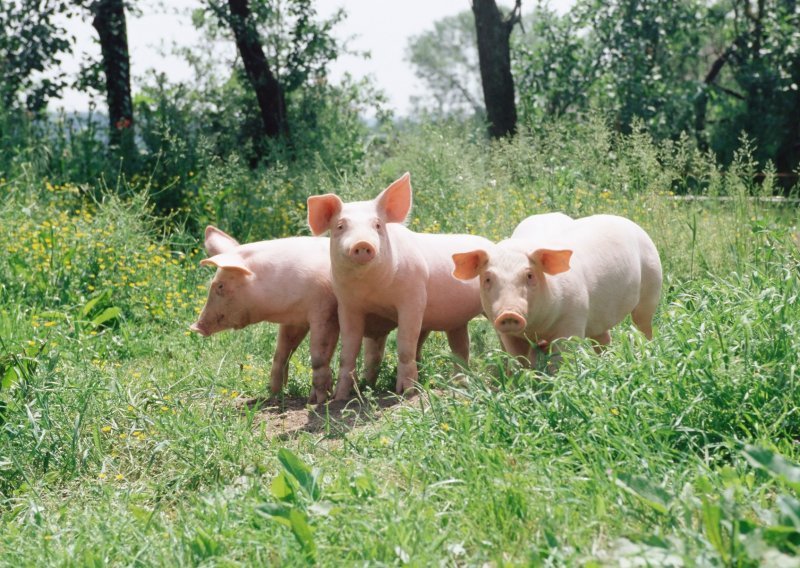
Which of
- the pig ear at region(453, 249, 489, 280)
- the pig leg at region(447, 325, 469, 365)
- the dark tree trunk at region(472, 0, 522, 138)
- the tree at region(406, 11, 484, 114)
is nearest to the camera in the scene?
the pig ear at region(453, 249, 489, 280)

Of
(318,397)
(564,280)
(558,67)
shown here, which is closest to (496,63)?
(558,67)

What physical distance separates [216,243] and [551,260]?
6.86ft

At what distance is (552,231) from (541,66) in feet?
35.8

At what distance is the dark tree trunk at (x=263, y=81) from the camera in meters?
11.6

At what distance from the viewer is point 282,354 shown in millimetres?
5195

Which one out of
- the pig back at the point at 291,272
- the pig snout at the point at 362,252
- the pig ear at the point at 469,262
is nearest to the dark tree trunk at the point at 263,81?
the pig back at the point at 291,272

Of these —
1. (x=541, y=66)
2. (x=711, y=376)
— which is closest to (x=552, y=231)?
(x=711, y=376)

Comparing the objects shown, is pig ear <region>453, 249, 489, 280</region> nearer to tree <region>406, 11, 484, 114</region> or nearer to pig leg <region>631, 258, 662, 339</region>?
pig leg <region>631, 258, 662, 339</region>

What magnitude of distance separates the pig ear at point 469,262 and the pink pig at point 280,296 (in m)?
0.95

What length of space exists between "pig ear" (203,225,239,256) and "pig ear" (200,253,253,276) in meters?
0.27

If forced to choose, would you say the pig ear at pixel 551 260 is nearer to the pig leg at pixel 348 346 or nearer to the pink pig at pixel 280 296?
the pig leg at pixel 348 346

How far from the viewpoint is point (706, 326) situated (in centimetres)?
388

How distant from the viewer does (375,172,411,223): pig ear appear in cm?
472

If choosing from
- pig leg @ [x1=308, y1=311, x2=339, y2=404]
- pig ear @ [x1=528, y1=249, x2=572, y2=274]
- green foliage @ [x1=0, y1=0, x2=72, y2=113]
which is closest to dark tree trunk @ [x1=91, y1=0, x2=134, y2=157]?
green foliage @ [x1=0, y1=0, x2=72, y2=113]
